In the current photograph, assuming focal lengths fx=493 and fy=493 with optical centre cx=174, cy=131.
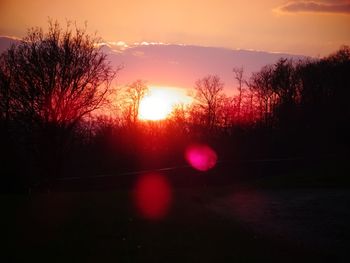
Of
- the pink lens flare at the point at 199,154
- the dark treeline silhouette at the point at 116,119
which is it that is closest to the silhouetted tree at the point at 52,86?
the dark treeline silhouette at the point at 116,119

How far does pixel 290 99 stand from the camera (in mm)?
63156

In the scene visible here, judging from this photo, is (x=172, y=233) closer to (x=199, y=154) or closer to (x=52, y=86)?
(x=52, y=86)

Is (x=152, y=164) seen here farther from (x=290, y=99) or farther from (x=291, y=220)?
(x=290, y=99)

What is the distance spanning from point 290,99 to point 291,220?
49316 millimetres

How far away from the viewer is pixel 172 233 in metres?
10.6

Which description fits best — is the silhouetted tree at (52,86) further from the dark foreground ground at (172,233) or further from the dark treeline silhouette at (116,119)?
the dark foreground ground at (172,233)

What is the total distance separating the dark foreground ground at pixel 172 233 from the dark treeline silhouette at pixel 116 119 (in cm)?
1242

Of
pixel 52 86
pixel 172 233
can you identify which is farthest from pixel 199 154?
pixel 172 233

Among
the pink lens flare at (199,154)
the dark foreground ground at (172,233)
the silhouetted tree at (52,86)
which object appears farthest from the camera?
the pink lens flare at (199,154)

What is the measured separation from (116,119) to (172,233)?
48237mm

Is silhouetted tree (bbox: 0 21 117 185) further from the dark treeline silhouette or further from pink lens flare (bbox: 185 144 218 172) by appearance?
pink lens flare (bbox: 185 144 218 172)

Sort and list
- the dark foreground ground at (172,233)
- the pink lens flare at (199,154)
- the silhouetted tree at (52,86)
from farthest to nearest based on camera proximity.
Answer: the pink lens flare at (199,154)
the silhouetted tree at (52,86)
the dark foreground ground at (172,233)

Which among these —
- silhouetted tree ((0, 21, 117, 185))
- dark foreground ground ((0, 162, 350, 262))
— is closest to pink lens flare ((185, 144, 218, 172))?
silhouetted tree ((0, 21, 117, 185))

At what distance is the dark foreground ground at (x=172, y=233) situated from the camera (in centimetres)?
833
